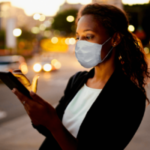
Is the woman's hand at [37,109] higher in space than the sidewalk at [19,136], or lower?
higher

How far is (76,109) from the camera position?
1.65 m

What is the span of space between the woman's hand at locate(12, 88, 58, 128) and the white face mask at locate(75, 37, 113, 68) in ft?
2.04

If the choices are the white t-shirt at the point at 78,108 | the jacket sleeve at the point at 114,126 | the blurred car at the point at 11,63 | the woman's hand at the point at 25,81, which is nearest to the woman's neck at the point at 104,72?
the white t-shirt at the point at 78,108

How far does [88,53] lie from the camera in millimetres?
1867

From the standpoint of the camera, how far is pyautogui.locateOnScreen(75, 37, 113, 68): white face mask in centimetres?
172

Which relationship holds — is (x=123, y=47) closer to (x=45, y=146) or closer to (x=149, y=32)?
(x=45, y=146)

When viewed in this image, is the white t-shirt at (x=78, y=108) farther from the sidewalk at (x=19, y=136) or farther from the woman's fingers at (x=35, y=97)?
the sidewalk at (x=19, y=136)

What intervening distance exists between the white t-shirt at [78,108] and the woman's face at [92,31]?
0.34m

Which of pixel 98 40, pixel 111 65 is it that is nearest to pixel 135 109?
pixel 111 65

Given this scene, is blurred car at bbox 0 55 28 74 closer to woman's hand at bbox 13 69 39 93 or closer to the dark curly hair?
the dark curly hair

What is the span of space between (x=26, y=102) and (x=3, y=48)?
25.5 meters

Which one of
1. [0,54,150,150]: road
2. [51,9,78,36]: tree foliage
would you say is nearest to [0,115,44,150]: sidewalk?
[0,54,150,150]: road

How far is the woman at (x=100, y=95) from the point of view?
4.36ft

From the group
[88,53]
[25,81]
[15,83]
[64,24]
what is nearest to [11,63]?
[88,53]
